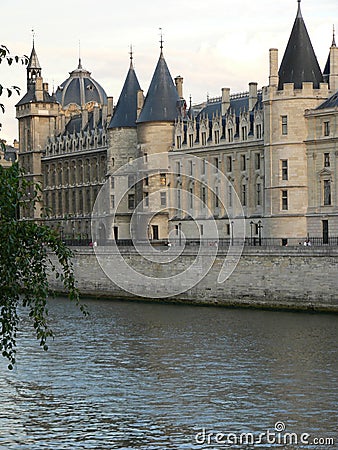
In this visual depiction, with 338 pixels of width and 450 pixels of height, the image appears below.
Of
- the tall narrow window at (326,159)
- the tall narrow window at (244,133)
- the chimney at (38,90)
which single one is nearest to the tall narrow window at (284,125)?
the tall narrow window at (326,159)

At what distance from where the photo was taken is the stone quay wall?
1933 inches

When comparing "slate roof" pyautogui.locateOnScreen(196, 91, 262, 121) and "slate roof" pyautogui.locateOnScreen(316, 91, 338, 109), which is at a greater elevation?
"slate roof" pyautogui.locateOnScreen(196, 91, 262, 121)

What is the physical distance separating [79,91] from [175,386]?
7749 centimetres

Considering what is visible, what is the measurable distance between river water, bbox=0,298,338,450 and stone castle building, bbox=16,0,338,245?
5.61 m

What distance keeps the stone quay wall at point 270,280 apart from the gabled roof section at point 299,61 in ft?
37.6

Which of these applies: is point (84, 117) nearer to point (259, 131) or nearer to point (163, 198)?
point (163, 198)

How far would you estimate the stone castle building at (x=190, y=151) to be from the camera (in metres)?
61.8

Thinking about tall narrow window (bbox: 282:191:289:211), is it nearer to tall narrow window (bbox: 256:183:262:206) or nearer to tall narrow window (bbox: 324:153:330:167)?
tall narrow window (bbox: 324:153:330:167)

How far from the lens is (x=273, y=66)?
6238 centimetres

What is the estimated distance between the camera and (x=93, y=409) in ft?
95.9

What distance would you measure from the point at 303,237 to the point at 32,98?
46.7 meters

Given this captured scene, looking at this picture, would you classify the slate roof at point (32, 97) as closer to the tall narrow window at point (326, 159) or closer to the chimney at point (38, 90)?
the chimney at point (38, 90)

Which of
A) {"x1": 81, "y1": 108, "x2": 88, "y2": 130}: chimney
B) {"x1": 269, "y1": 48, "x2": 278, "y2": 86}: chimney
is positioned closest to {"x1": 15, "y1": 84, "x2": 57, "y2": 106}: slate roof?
{"x1": 81, "y1": 108, "x2": 88, "y2": 130}: chimney

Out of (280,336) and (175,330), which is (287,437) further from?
(175,330)
